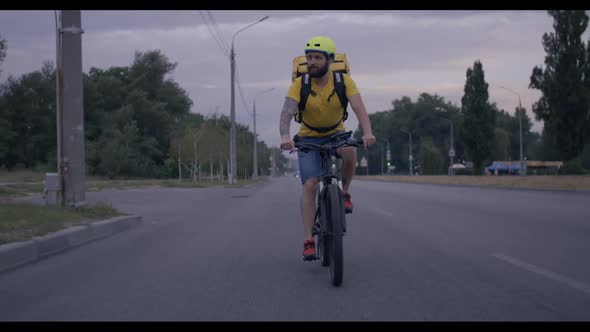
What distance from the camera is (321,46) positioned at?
497 cm

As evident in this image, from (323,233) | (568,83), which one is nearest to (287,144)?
(323,233)

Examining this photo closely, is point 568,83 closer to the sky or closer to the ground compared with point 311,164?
closer to the sky

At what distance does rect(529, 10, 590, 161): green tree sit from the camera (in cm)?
3941

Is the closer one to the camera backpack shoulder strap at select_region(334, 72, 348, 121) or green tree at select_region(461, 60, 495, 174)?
backpack shoulder strap at select_region(334, 72, 348, 121)

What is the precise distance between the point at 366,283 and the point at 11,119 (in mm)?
51195

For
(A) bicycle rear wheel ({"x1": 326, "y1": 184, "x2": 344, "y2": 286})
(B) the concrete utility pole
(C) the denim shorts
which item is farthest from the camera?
(B) the concrete utility pole

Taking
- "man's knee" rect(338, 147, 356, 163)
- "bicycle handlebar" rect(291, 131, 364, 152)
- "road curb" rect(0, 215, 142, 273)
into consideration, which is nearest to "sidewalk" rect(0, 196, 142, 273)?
"road curb" rect(0, 215, 142, 273)

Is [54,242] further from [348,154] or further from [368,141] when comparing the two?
[368,141]

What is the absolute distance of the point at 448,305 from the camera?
402 centimetres

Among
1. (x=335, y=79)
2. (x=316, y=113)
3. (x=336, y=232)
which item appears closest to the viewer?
(x=336, y=232)

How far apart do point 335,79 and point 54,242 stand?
13.1 ft

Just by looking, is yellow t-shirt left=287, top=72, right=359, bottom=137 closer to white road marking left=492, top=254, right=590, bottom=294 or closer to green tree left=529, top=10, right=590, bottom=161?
white road marking left=492, top=254, right=590, bottom=294

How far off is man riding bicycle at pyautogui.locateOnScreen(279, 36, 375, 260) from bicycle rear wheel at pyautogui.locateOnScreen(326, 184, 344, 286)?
449 mm

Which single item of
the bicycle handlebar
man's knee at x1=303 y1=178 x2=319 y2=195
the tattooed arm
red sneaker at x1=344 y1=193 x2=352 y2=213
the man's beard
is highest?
the man's beard
